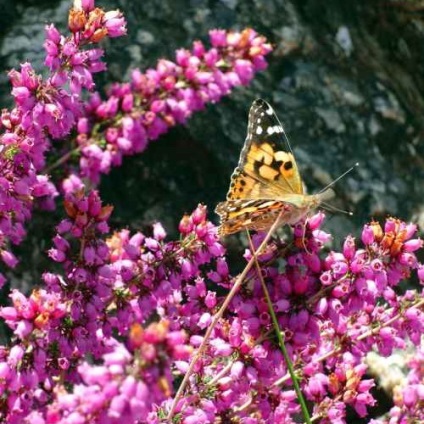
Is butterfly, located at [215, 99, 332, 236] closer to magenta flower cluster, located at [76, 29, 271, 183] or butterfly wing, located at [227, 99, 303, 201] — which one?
butterfly wing, located at [227, 99, 303, 201]

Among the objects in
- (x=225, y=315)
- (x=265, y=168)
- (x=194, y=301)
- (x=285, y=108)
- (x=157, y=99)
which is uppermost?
(x=157, y=99)

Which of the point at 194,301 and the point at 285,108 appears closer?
the point at 194,301

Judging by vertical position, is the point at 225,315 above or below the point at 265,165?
below

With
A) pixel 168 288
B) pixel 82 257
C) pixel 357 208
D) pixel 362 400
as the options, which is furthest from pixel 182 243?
pixel 357 208

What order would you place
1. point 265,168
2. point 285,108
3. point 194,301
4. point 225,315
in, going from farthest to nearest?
point 285,108 < point 265,168 < point 194,301 < point 225,315

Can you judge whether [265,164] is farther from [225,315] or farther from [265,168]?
[225,315]

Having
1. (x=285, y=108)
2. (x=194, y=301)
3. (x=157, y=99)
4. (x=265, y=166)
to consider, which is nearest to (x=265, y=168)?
(x=265, y=166)

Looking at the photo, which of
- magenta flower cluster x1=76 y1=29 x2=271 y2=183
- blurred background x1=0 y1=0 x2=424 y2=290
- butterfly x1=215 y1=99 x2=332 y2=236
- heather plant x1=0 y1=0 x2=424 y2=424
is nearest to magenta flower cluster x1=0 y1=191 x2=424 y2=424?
heather plant x1=0 y1=0 x2=424 y2=424

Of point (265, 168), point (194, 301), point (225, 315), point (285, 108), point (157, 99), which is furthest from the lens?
point (285, 108)
